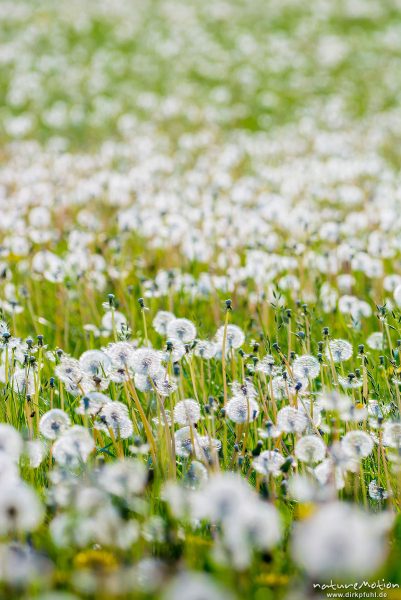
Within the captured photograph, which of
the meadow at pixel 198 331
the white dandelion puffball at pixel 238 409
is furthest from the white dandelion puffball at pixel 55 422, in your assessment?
the white dandelion puffball at pixel 238 409

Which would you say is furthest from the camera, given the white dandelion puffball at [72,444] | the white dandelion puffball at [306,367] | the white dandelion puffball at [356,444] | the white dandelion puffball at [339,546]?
the white dandelion puffball at [306,367]

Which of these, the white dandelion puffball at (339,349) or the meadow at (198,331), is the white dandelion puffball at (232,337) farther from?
the white dandelion puffball at (339,349)

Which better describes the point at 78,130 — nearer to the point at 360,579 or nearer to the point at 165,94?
the point at 165,94

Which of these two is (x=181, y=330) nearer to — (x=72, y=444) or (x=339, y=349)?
(x=339, y=349)

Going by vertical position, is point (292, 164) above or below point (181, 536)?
above

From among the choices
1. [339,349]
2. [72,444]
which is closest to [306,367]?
[339,349]

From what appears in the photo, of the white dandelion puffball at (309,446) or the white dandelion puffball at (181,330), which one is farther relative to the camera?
the white dandelion puffball at (181,330)

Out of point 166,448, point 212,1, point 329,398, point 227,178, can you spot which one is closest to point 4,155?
point 227,178
